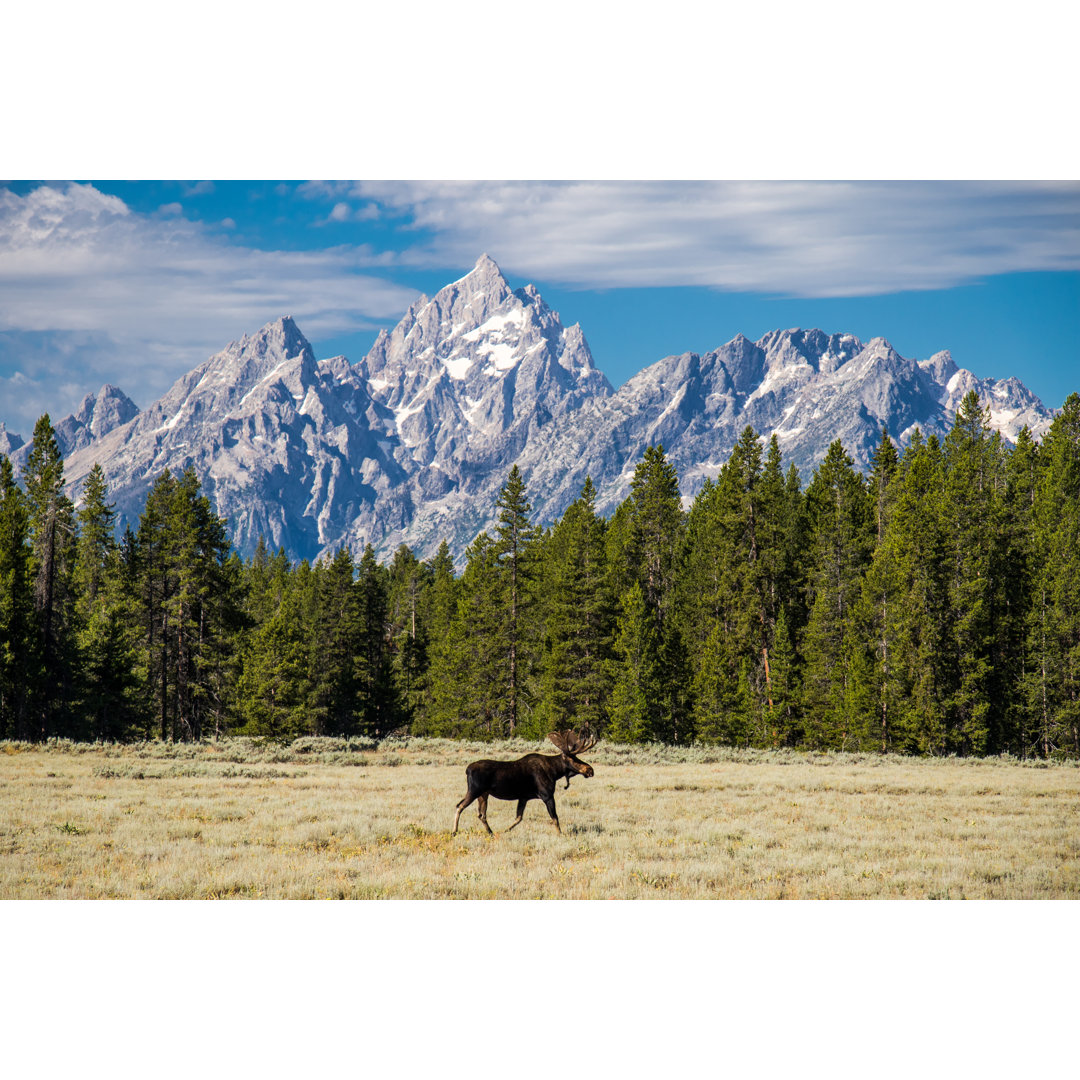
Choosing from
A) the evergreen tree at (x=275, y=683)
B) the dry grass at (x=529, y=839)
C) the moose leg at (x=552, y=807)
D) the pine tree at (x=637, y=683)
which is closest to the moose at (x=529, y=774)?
the moose leg at (x=552, y=807)

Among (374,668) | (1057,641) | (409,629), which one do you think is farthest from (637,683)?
(409,629)

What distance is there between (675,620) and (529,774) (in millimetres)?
23508

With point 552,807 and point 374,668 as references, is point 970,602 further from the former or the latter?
point 374,668

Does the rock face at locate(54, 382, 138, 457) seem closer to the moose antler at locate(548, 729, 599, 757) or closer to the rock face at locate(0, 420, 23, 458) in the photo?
the rock face at locate(0, 420, 23, 458)

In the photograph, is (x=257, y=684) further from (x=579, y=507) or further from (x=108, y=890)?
(x=108, y=890)

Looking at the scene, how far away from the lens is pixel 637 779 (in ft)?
53.6

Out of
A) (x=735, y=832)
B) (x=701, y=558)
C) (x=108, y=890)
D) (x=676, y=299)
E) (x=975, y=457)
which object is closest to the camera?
(x=108, y=890)

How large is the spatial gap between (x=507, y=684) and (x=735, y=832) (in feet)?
63.3

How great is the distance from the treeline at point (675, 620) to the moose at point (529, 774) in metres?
13.8

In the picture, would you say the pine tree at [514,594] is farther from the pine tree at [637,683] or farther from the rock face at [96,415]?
the rock face at [96,415]

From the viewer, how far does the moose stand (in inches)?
410

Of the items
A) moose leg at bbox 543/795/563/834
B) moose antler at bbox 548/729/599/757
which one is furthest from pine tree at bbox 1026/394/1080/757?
moose leg at bbox 543/795/563/834

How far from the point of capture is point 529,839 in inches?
416
